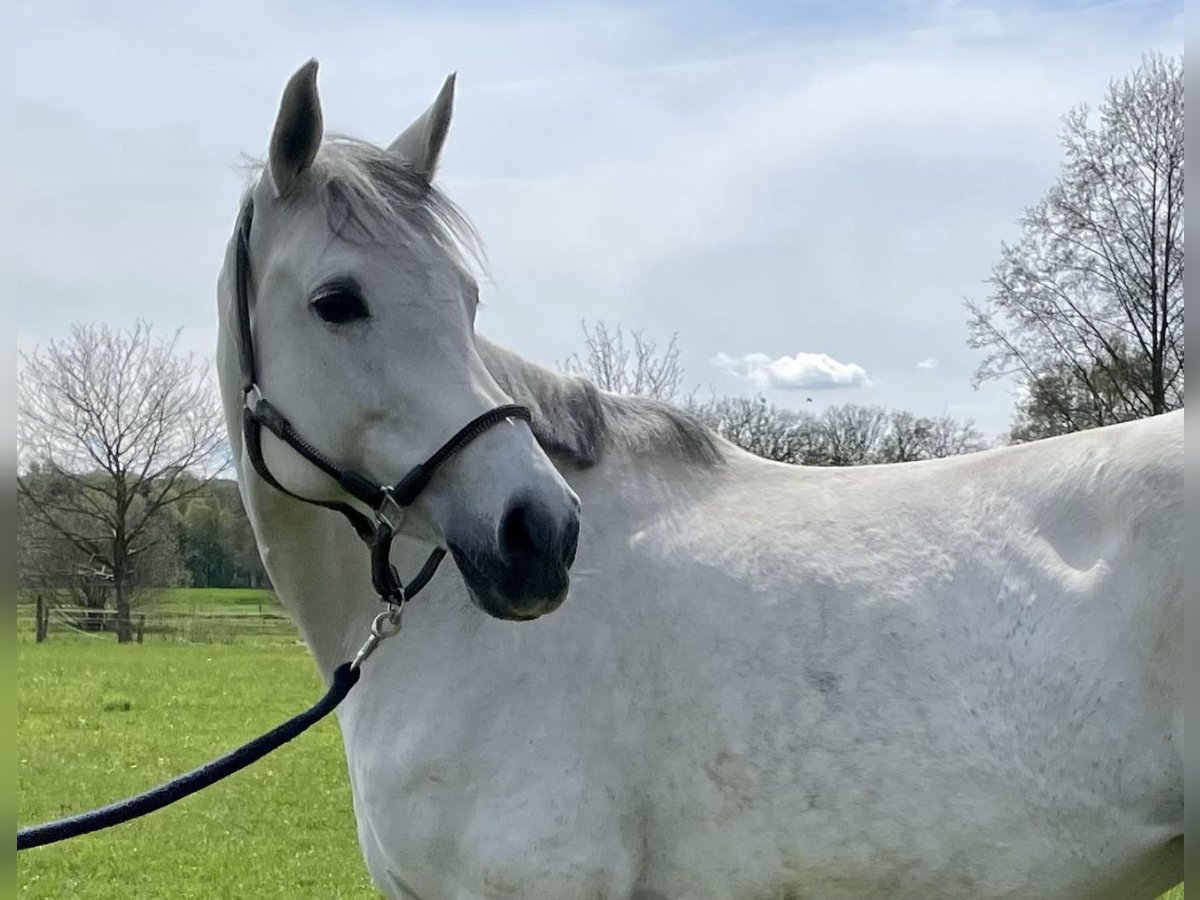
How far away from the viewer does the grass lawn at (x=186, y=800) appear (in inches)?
294

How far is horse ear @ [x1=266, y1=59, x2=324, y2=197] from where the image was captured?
2.51 m

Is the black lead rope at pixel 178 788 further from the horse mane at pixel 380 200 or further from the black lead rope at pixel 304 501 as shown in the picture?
the horse mane at pixel 380 200

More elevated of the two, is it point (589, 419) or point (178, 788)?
point (589, 419)

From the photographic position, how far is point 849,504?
2973 mm

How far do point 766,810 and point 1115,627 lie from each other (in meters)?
0.95

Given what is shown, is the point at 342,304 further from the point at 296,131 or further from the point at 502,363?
the point at 502,363

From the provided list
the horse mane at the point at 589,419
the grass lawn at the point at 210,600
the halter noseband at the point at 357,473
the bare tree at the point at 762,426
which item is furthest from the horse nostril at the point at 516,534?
the grass lawn at the point at 210,600

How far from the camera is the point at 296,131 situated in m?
2.56

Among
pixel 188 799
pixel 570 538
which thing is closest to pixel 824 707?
pixel 570 538

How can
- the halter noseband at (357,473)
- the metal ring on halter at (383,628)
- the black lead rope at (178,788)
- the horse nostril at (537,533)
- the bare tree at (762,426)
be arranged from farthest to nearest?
the bare tree at (762,426)
the metal ring on halter at (383,628)
the black lead rope at (178,788)
the halter noseband at (357,473)
the horse nostril at (537,533)

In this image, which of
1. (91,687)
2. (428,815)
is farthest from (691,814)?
(91,687)

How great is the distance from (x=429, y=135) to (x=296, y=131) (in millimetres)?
398

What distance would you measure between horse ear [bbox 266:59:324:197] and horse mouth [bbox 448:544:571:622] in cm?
107

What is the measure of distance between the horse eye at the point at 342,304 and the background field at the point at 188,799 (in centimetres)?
134
